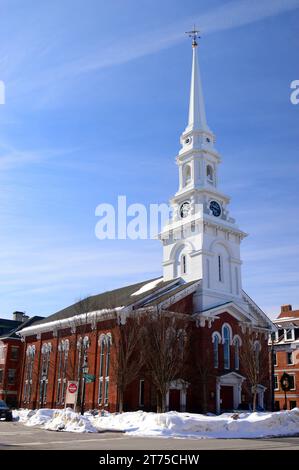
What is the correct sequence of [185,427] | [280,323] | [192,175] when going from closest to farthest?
1. [185,427]
2. [192,175]
3. [280,323]

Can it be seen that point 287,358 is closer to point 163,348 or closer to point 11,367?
point 163,348

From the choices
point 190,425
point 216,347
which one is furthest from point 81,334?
point 190,425

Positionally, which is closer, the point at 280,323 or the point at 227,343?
the point at 227,343

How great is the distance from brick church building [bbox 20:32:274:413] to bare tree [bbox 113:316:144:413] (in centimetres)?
72

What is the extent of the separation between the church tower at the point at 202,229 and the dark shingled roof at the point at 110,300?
9.50 ft

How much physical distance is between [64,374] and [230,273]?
61.2 ft

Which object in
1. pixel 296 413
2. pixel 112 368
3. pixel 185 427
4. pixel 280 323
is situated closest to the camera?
pixel 185 427

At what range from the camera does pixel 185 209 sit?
47.6 meters

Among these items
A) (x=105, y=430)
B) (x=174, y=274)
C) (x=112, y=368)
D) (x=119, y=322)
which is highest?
(x=174, y=274)

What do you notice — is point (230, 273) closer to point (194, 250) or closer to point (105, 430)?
point (194, 250)

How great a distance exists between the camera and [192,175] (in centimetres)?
4838

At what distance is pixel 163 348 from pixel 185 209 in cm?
1674

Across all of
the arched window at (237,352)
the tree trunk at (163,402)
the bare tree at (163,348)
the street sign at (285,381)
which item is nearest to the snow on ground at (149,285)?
the bare tree at (163,348)

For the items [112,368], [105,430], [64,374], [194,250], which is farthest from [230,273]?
[105,430]
